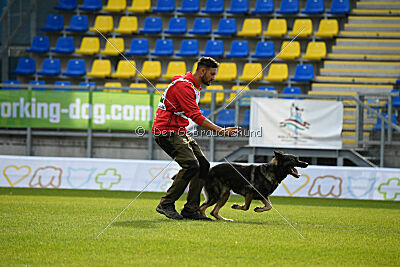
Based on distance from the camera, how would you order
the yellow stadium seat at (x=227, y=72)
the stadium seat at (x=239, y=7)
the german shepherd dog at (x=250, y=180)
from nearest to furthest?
the german shepherd dog at (x=250, y=180), the yellow stadium seat at (x=227, y=72), the stadium seat at (x=239, y=7)

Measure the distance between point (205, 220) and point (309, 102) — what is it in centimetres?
763

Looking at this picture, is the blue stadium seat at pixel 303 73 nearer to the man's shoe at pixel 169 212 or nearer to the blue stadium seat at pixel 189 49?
the blue stadium seat at pixel 189 49

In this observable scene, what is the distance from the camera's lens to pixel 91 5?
22703 millimetres

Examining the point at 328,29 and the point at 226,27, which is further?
the point at 226,27

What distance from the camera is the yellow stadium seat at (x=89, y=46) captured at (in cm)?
2175

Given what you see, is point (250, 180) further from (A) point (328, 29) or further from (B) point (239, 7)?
(B) point (239, 7)

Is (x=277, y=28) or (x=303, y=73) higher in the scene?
(x=277, y=28)

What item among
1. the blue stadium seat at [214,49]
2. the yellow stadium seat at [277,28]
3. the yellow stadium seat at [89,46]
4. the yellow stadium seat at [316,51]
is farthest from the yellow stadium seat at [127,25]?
the yellow stadium seat at [316,51]

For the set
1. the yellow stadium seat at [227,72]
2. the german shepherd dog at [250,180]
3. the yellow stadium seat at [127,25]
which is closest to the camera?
the german shepherd dog at [250,180]

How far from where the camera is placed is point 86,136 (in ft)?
56.0

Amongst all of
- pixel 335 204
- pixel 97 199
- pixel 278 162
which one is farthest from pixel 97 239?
pixel 335 204

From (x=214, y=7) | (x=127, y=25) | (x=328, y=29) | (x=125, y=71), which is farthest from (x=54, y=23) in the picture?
(x=328, y=29)

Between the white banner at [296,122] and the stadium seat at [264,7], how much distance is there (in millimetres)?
6837

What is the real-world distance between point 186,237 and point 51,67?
15602 mm
